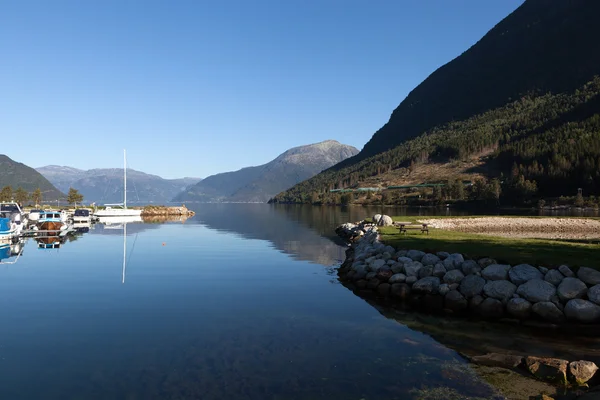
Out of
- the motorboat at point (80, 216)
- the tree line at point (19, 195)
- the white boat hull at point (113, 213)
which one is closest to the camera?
the motorboat at point (80, 216)

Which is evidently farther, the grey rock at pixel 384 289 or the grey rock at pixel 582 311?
the grey rock at pixel 384 289

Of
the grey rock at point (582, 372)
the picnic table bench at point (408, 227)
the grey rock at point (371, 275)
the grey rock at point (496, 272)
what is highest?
the picnic table bench at point (408, 227)

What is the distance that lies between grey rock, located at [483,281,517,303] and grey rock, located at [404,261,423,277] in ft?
17.4

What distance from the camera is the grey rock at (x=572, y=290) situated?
881 inches

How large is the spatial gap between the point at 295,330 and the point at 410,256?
13.6m

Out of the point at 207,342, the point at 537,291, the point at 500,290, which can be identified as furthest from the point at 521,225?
the point at 207,342

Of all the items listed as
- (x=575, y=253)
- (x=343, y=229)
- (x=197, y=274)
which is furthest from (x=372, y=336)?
(x=343, y=229)

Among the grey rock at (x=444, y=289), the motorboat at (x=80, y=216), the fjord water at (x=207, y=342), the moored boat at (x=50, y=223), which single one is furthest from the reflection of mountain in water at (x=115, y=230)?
the grey rock at (x=444, y=289)

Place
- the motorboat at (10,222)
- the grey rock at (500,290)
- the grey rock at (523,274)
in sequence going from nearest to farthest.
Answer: the grey rock at (500,290) → the grey rock at (523,274) → the motorboat at (10,222)

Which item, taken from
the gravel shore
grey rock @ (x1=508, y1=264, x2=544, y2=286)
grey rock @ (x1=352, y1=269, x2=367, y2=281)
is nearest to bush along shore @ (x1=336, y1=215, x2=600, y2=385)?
grey rock @ (x1=508, y1=264, x2=544, y2=286)

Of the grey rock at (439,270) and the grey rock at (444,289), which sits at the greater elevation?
the grey rock at (439,270)

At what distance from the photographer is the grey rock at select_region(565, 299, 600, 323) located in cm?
2120

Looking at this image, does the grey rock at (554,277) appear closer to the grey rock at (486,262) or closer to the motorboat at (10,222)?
the grey rock at (486,262)

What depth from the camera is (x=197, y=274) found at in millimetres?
36969
